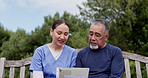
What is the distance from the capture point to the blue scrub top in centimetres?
197

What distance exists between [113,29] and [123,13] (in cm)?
38

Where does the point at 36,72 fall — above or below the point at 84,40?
below

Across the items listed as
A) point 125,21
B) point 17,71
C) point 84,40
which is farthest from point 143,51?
point 17,71

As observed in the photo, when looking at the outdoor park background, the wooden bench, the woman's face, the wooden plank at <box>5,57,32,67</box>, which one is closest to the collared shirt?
the woman's face

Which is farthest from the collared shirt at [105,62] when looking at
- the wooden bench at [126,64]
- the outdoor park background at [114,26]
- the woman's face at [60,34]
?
the outdoor park background at [114,26]

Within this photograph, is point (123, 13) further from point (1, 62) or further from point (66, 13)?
point (1, 62)

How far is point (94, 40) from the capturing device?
6.38 feet

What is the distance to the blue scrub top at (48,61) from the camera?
1.97 meters

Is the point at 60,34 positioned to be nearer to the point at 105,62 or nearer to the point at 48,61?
the point at 48,61

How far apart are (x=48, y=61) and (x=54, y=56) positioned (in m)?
0.07

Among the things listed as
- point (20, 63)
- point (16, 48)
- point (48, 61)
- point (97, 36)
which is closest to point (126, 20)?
point (16, 48)

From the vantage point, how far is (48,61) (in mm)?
2002

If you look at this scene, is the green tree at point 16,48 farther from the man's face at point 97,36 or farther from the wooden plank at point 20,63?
the man's face at point 97,36

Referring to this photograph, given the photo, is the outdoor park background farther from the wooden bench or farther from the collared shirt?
the collared shirt
